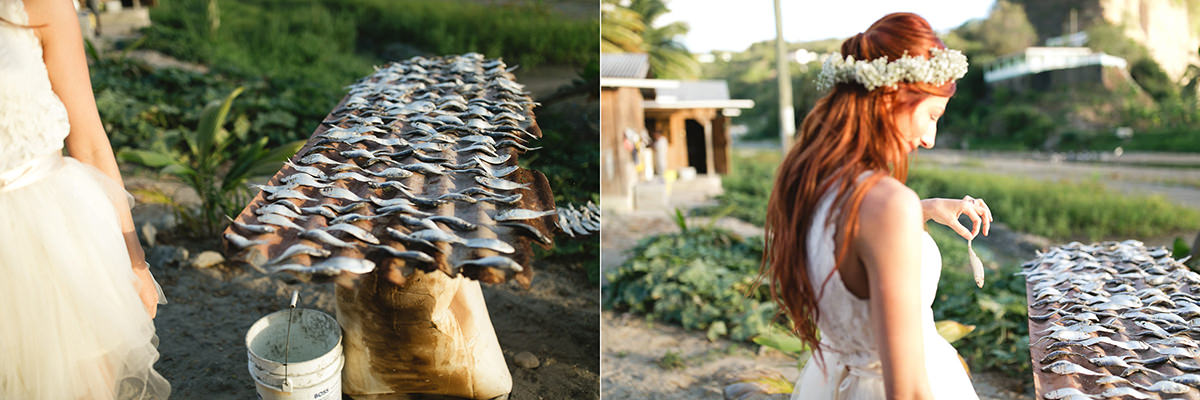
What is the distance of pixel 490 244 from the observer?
1597 mm

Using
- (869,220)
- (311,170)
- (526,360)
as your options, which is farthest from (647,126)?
(869,220)

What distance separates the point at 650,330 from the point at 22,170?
12.7 feet

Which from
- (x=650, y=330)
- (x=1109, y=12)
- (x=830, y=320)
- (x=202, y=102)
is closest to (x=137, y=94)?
(x=202, y=102)

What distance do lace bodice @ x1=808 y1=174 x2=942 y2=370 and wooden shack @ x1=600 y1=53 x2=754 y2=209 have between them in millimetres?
4961

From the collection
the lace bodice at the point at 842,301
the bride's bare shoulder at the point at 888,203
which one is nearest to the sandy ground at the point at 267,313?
the lace bodice at the point at 842,301

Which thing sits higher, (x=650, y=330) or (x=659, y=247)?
(x=659, y=247)

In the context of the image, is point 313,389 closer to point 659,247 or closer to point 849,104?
point 849,104

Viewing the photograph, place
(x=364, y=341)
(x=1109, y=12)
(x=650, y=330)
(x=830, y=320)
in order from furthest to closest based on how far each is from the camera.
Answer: (x=1109, y=12) → (x=650, y=330) → (x=364, y=341) → (x=830, y=320)

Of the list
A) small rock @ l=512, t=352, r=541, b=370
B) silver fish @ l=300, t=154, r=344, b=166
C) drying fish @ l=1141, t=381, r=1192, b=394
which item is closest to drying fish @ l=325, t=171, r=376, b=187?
silver fish @ l=300, t=154, r=344, b=166

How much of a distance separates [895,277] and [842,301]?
205mm

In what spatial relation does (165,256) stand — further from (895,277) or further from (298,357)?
(895,277)

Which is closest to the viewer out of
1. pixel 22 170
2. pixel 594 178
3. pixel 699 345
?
pixel 22 170

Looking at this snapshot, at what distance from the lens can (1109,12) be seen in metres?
24.1

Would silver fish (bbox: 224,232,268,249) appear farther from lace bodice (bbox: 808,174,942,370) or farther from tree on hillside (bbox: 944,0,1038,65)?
tree on hillside (bbox: 944,0,1038,65)
